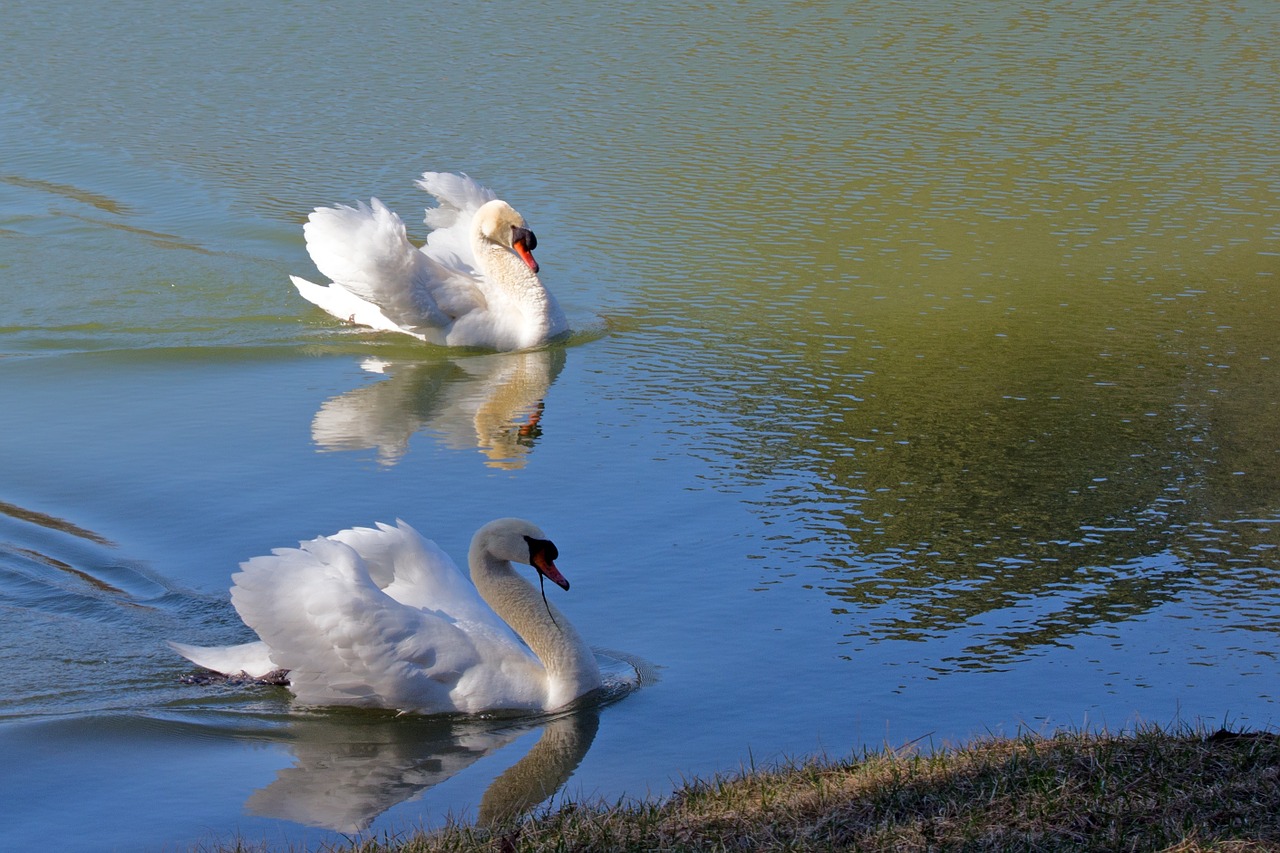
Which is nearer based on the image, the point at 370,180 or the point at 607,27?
the point at 370,180

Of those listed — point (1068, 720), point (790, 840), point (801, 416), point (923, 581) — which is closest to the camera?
point (790, 840)

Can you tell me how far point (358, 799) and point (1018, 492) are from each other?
3810 mm

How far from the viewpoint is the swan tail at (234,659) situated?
603cm

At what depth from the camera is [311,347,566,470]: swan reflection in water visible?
8812 millimetres

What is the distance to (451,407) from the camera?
964 centimetres

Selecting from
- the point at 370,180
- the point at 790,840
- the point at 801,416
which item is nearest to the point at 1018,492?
the point at 801,416

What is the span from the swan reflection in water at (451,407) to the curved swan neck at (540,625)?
2305 mm

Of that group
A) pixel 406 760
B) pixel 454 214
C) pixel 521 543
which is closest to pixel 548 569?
pixel 521 543

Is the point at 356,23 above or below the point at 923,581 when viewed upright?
above

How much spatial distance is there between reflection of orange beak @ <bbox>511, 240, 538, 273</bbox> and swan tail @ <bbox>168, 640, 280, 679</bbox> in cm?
508

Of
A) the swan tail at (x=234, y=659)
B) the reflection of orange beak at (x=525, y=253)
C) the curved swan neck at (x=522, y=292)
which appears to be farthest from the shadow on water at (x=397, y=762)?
the reflection of orange beak at (x=525, y=253)

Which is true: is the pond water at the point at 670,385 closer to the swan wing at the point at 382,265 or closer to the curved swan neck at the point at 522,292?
the curved swan neck at the point at 522,292

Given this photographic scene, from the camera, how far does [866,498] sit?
7.77 m

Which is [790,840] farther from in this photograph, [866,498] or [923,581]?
[866,498]
